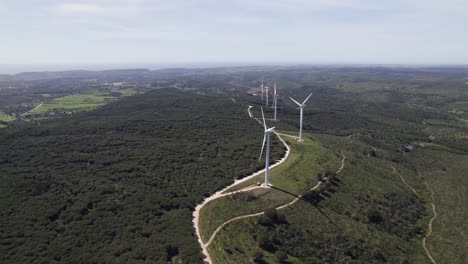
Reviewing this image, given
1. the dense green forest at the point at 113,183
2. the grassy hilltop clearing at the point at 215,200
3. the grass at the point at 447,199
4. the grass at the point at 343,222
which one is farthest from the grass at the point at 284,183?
the grass at the point at 447,199

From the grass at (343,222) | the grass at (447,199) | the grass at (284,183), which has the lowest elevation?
the grass at (447,199)

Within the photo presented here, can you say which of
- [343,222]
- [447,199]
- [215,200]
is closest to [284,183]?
[343,222]

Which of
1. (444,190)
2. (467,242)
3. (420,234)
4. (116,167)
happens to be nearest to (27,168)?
(116,167)

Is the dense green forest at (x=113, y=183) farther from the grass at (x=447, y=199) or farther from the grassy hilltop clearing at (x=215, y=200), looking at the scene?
the grass at (x=447, y=199)

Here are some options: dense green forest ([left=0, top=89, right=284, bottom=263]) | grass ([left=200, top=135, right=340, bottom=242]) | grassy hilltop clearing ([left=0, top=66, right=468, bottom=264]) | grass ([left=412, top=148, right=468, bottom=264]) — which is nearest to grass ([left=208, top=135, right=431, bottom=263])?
grassy hilltop clearing ([left=0, top=66, right=468, bottom=264])

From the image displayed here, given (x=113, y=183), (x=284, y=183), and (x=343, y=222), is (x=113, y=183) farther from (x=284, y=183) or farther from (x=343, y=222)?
(x=343, y=222)
